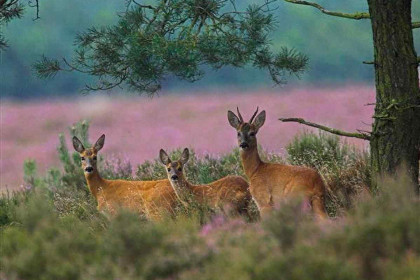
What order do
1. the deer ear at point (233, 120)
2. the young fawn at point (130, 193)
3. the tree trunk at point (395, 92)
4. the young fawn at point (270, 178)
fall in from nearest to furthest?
1. the young fawn at point (270, 178)
2. the tree trunk at point (395, 92)
3. the deer ear at point (233, 120)
4. the young fawn at point (130, 193)

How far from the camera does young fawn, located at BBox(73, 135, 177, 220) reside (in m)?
10.8

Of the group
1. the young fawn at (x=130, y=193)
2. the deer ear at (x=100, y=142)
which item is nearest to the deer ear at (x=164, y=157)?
the young fawn at (x=130, y=193)

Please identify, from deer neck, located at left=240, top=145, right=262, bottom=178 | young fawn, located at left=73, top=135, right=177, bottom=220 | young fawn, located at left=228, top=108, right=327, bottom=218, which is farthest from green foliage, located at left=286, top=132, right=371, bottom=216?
young fawn, located at left=73, top=135, right=177, bottom=220

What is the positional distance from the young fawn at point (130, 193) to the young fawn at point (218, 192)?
0.28 metres

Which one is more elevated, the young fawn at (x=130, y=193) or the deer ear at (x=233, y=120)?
the deer ear at (x=233, y=120)

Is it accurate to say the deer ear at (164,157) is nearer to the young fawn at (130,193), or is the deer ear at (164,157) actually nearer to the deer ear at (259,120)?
the young fawn at (130,193)

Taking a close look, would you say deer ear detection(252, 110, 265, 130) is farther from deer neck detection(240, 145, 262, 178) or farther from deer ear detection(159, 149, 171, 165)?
deer ear detection(159, 149, 171, 165)

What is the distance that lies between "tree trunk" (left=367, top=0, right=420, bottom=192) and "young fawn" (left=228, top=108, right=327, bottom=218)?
85 cm

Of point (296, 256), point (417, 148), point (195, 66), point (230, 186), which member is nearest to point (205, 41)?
point (195, 66)

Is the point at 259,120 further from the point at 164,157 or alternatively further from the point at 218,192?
the point at 164,157

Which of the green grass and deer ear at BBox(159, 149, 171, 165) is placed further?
deer ear at BBox(159, 149, 171, 165)

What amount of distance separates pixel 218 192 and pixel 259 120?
0.92m

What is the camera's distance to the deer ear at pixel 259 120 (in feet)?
33.8

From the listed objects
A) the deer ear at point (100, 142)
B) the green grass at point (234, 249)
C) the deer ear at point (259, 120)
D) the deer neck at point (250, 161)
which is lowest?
the green grass at point (234, 249)
